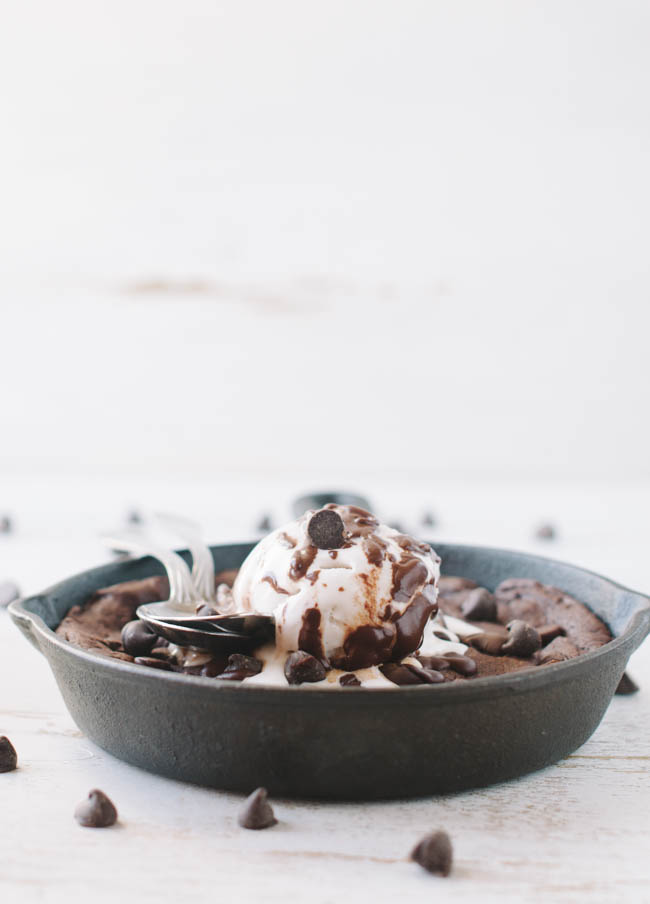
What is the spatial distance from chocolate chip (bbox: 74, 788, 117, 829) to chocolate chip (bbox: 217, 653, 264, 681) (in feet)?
1.01

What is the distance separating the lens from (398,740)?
1349mm

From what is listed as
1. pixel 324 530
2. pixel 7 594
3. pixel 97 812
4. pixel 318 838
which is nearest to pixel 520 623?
pixel 324 530

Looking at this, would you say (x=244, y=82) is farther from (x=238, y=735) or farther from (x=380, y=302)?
(x=238, y=735)

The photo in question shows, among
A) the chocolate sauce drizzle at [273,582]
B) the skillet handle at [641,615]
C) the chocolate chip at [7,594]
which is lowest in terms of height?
the chocolate chip at [7,594]

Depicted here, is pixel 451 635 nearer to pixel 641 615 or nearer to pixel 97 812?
pixel 641 615

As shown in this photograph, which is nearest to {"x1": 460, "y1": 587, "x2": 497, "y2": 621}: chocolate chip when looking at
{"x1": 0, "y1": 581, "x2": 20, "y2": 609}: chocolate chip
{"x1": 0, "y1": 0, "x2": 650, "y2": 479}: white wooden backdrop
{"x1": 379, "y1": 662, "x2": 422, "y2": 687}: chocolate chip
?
{"x1": 379, "y1": 662, "x2": 422, "y2": 687}: chocolate chip

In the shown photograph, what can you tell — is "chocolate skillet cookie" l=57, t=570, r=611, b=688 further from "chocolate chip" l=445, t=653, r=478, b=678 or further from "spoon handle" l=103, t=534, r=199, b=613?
"spoon handle" l=103, t=534, r=199, b=613

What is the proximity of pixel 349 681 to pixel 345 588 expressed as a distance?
19cm

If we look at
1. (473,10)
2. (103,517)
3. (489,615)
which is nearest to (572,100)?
(473,10)

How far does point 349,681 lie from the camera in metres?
1.64

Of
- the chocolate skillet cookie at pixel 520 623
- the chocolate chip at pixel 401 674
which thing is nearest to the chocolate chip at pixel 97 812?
the chocolate chip at pixel 401 674

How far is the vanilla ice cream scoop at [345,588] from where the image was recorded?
173 cm

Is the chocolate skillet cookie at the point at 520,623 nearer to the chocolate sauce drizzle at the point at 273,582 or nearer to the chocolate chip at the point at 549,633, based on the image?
the chocolate chip at the point at 549,633

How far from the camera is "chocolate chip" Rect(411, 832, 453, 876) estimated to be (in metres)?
1.23
